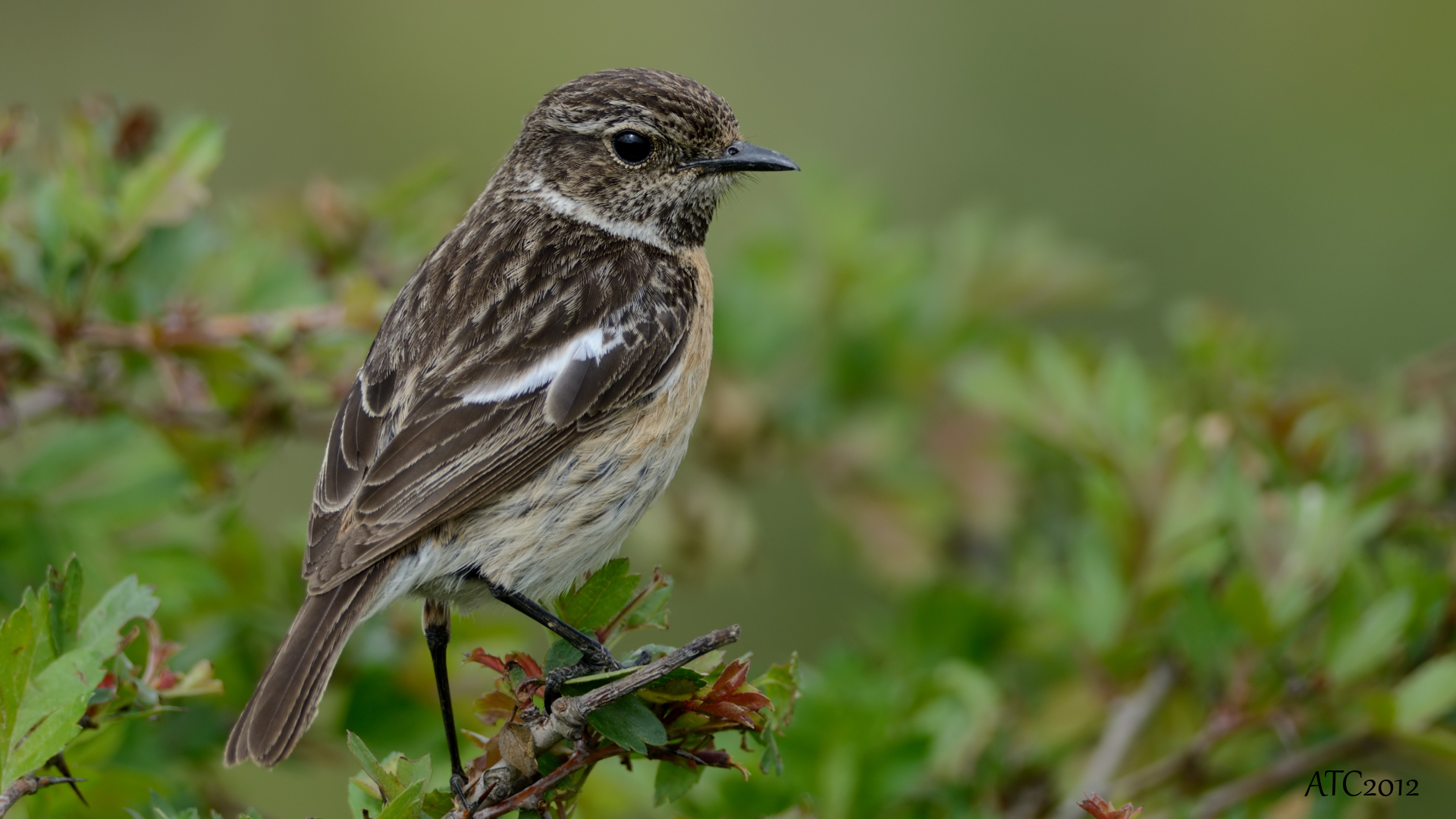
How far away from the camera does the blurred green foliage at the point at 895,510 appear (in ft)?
10.5

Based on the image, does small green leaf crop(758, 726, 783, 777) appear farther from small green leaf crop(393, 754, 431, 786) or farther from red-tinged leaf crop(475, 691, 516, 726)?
small green leaf crop(393, 754, 431, 786)

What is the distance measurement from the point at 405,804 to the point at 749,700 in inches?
21.0

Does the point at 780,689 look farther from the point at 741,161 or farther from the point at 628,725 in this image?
the point at 741,161

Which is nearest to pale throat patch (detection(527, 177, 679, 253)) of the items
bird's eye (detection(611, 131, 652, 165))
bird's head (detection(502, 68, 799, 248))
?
bird's head (detection(502, 68, 799, 248))

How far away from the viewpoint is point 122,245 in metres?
3.29

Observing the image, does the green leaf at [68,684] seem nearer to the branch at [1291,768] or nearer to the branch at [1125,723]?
the branch at [1125,723]

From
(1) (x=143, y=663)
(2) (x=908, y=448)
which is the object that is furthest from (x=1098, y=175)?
(1) (x=143, y=663)

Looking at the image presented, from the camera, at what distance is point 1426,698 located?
305cm

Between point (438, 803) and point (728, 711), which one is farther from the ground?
point (728, 711)

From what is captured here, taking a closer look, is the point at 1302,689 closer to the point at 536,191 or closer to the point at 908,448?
the point at 908,448

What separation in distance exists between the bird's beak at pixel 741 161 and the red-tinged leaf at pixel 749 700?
189 cm

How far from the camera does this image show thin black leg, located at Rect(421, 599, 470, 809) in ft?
9.90

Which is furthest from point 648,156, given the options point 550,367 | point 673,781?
point 673,781

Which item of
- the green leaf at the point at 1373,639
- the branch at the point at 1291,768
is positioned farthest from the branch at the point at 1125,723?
the green leaf at the point at 1373,639
